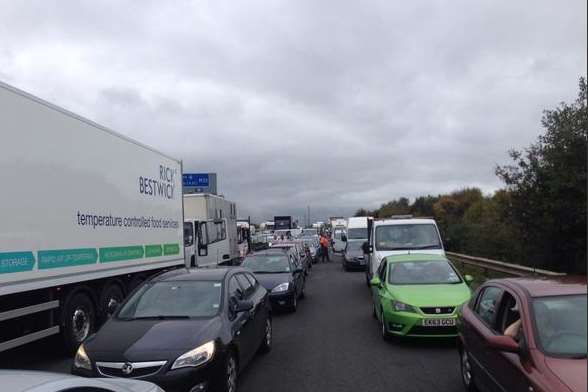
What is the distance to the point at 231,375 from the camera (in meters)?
6.54

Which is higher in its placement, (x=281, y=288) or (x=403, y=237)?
(x=403, y=237)

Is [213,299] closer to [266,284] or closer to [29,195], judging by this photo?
[29,195]

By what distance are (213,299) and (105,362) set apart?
1728 millimetres

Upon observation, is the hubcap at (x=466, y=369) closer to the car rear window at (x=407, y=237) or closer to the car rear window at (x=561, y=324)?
the car rear window at (x=561, y=324)

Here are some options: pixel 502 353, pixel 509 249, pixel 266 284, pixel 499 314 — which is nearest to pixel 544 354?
pixel 502 353

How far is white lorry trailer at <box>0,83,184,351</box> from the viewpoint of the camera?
7992 mm

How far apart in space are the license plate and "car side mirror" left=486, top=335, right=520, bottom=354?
4102 millimetres

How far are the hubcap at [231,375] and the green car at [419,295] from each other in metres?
3.31

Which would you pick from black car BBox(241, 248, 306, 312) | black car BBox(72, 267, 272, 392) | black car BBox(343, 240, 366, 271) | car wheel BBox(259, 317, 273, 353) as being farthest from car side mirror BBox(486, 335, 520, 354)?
black car BBox(343, 240, 366, 271)

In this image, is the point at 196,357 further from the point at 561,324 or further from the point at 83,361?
the point at 561,324

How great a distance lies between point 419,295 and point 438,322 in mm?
614

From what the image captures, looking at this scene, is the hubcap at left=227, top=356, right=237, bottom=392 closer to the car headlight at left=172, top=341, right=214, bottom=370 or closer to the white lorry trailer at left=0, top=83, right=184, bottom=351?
the car headlight at left=172, top=341, right=214, bottom=370

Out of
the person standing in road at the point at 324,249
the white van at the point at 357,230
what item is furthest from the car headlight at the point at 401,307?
the person standing in road at the point at 324,249

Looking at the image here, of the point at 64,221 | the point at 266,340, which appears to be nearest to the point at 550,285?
the point at 266,340
